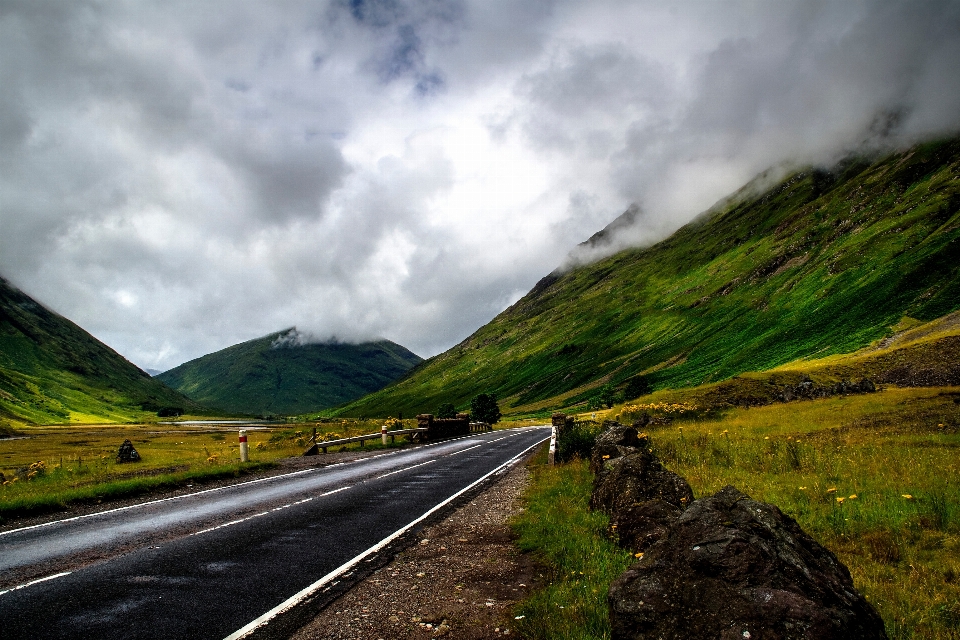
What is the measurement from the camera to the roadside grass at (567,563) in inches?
211

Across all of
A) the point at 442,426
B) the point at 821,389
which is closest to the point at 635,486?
the point at 442,426

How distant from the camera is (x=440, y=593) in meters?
6.77

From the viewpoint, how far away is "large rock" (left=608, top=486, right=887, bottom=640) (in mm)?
3695

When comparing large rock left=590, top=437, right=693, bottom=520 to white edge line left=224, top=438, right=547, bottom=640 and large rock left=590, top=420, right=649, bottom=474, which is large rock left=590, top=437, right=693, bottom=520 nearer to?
large rock left=590, top=420, right=649, bottom=474

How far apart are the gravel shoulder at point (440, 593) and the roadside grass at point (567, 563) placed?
0.30 metres

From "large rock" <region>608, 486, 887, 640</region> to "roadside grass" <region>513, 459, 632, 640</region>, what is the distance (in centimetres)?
95

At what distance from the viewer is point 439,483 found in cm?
1688

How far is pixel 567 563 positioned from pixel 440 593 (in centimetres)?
198

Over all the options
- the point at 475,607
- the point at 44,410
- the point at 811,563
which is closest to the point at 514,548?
the point at 475,607

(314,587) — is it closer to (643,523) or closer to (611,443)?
(643,523)

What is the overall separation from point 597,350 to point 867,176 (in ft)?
375

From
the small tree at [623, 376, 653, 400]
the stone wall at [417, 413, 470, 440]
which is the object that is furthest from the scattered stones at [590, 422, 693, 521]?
the small tree at [623, 376, 653, 400]

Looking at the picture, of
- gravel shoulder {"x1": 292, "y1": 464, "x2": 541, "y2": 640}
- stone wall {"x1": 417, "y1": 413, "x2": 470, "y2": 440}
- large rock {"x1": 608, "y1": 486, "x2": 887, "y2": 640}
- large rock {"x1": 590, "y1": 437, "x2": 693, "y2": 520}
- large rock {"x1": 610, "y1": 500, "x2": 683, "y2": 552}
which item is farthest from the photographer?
stone wall {"x1": 417, "y1": 413, "x2": 470, "y2": 440}

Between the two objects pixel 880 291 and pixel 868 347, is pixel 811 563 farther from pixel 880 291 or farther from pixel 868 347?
pixel 880 291
